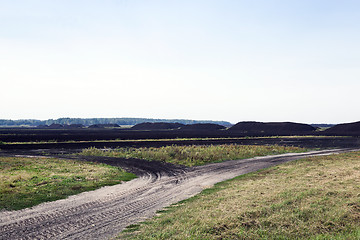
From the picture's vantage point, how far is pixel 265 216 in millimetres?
10977

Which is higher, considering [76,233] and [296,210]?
[296,210]

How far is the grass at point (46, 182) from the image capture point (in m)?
15.8

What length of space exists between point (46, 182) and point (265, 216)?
1693 centimetres

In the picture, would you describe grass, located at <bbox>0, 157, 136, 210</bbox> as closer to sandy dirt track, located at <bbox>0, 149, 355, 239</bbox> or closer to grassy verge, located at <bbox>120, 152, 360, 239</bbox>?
sandy dirt track, located at <bbox>0, 149, 355, 239</bbox>

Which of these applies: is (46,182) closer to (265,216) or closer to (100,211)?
(100,211)

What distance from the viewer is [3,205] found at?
47.2 ft

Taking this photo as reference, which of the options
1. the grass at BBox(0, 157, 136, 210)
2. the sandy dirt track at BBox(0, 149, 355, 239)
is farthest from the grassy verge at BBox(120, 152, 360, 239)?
the grass at BBox(0, 157, 136, 210)

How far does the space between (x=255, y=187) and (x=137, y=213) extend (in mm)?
8211

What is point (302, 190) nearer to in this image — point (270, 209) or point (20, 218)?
point (270, 209)

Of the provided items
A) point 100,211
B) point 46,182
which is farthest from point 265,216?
point 46,182

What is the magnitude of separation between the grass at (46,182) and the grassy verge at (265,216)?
7.93 metres

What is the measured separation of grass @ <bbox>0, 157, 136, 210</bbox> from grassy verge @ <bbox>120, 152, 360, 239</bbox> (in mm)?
7933

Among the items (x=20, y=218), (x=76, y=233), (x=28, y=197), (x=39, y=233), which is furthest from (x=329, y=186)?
(x=28, y=197)

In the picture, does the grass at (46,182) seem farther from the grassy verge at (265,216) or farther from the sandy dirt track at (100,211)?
the grassy verge at (265,216)
